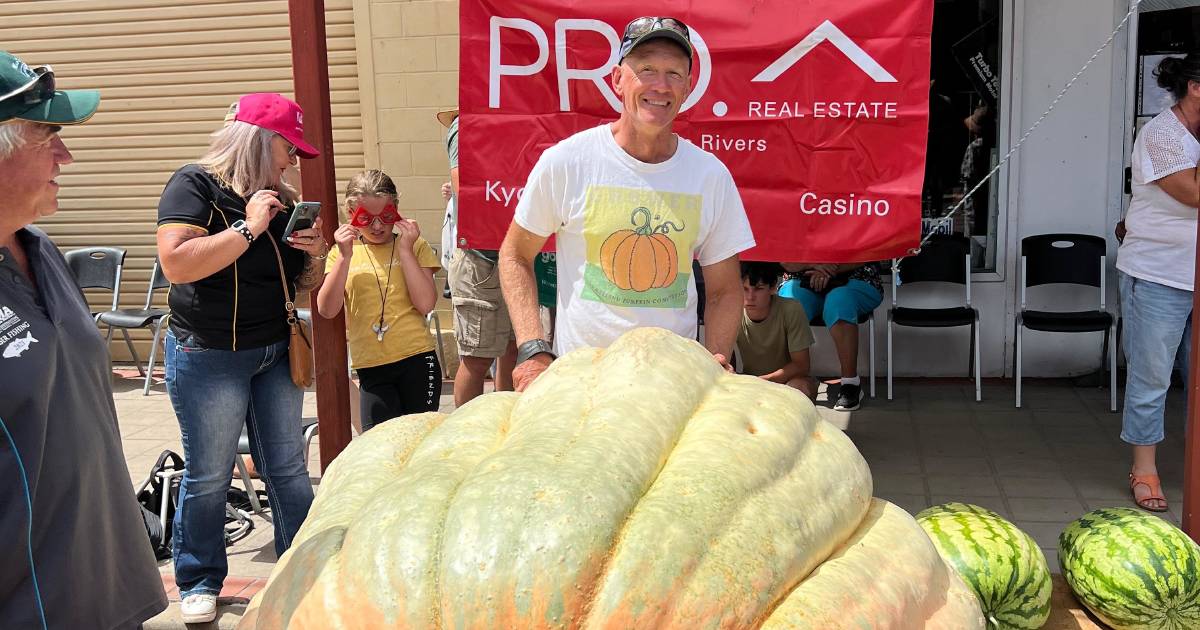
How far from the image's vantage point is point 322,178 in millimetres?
3615

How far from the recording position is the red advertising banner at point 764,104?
4.86 metres

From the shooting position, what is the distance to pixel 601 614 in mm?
1269

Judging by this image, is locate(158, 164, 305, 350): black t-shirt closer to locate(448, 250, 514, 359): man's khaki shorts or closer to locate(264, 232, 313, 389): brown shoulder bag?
locate(264, 232, 313, 389): brown shoulder bag

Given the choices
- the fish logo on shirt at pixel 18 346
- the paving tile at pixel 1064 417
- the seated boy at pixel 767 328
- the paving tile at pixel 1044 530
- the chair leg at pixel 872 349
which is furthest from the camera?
the chair leg at pixel 872 349

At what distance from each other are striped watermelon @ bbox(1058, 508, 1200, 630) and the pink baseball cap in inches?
112

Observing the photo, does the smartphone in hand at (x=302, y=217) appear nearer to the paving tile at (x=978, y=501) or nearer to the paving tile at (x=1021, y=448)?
the paving tile at (x=978, y=501)

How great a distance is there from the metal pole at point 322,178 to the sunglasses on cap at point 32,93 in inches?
51.3

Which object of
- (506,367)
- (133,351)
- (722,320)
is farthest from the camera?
(133,351)

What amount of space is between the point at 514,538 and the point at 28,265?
1584mm

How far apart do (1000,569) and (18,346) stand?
220cm

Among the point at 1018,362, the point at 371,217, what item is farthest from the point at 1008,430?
the point at 371,217

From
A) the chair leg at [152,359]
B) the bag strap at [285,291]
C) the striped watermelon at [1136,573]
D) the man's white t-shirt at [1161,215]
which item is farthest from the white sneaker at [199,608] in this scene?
the chair leg at [152,359]

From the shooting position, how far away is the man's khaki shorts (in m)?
5.29

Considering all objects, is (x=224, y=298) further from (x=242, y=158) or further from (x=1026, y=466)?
(x=1026, y=466)
